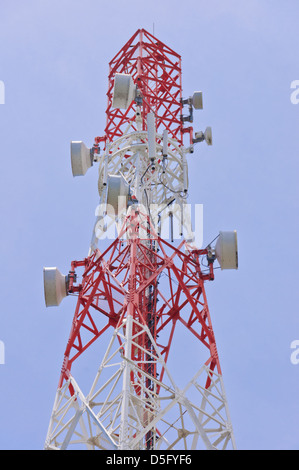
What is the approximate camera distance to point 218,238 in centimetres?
2358

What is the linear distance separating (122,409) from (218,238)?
8.01 m

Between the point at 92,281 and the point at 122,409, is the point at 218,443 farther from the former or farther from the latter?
the point at 92,281

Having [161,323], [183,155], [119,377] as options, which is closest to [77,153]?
[183,155]

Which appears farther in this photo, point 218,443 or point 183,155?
point 183,155

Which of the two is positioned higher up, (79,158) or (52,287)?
(79,158)

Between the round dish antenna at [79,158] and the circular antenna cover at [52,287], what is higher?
the round dish antenna at [79,158]

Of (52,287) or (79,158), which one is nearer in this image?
(52,287)

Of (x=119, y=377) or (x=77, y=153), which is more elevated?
(x=77, y=153)

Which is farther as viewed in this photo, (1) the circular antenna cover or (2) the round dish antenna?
(2) the round dish antenna

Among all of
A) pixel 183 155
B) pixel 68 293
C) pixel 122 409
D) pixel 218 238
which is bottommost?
pixel 122 409

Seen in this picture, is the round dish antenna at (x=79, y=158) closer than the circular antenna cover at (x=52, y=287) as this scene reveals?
No

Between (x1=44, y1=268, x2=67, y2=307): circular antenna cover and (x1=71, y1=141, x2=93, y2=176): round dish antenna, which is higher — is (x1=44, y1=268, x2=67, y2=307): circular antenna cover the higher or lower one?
the lower one
